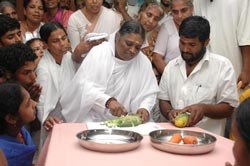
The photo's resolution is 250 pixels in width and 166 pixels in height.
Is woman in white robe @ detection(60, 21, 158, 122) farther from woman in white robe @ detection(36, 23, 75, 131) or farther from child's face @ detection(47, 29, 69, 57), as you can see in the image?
child's face @ detection(47, 29, 69, 57)

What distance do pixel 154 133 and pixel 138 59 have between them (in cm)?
106

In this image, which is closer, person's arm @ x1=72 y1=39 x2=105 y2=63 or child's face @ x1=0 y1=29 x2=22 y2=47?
child's face @ x1=0 y1=29 x2=22 y2=47

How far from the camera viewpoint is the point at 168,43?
363cm

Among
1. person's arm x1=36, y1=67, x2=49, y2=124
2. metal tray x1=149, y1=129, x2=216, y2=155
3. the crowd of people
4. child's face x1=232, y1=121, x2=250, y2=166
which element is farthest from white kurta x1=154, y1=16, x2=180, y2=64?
child's face x1=232, y1=121, x2=250, y2=166

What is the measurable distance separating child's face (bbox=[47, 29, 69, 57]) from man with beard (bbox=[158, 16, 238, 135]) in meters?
0.99

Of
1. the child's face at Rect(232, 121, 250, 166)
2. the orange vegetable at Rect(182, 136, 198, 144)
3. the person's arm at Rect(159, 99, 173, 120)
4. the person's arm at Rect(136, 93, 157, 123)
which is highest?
the child's face at Rect(232, 121, 250, 166)

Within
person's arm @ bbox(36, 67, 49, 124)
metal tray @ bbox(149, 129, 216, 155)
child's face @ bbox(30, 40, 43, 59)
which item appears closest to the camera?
metal tray @ bbox(149, 129, 216, 155)

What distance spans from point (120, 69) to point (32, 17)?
1.31 metres

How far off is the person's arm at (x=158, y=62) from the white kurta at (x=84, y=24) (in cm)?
54

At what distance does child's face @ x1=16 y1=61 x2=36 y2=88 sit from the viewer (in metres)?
2.70

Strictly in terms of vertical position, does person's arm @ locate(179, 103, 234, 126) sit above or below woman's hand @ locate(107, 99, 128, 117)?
below

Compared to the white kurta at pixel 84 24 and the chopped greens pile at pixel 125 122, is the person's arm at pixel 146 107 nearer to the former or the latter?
the chopped greens pile at pixel 125 122

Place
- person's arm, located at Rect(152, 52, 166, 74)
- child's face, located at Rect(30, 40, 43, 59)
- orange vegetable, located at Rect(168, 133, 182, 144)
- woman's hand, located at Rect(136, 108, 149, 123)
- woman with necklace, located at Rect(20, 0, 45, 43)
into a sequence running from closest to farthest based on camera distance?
orange vegetable, located at Rect(168, 133, 182, 144) < woman's hand, located at Rect(136, 108, 149, 123) < child's face, located at Rect(30, 40, 43, 59) < person's arm, located at Rect(152, 52, 166, 74) < woman with necklace, located at Rect(20, 0, 45, 43)

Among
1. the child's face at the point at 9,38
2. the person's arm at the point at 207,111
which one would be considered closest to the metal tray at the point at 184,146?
the person's arm at the point at 207,111
